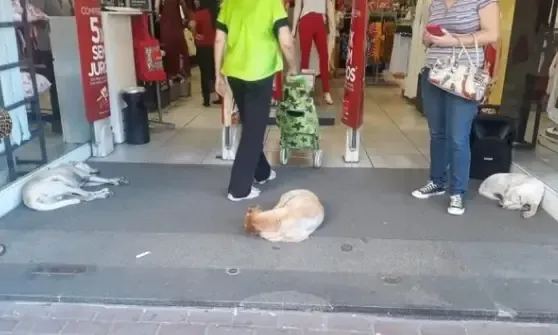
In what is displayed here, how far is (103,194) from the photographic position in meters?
3.37

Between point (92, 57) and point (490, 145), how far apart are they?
301 cm

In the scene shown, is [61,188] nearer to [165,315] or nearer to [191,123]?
[165,315]

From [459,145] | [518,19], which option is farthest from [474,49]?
[518,19]

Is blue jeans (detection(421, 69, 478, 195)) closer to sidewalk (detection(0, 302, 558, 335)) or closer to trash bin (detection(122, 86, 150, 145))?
sidewalk (detection(0, 302, 558, 335))

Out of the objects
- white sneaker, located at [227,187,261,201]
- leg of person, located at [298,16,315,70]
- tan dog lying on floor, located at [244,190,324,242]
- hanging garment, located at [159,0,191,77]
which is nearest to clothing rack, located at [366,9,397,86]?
leg of person, located at [298,16,315,70]

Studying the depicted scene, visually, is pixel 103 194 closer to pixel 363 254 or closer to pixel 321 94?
pixel 363 254

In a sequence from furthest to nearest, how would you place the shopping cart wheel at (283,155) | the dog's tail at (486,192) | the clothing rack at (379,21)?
the clothing rack at (379,21), the shopping cart wheel at (283,155), the dog's tail at (486,192)

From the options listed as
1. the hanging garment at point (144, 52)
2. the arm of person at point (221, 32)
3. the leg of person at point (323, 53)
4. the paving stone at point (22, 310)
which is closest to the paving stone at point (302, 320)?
the paving stone at point (22, 310)

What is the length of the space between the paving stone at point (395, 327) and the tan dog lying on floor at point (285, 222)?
0.76 metres

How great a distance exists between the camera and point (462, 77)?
9.34ft

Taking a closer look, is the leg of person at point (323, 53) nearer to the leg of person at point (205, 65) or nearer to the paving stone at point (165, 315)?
the leg of person at point (205, 65)

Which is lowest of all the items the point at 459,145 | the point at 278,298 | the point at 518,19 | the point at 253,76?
the point at 278,298

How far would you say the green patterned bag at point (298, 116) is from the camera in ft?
12.7

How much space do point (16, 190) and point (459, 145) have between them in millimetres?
2709
